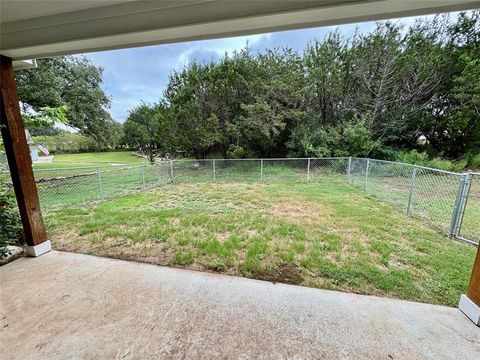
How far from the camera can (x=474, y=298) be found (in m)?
1.57

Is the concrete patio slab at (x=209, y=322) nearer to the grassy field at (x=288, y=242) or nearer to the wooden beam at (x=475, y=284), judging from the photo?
the wooden beam at (x=475, y=284)

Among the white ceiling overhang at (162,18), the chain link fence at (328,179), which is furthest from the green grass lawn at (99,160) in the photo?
the white ceiling overhang at (162,18)

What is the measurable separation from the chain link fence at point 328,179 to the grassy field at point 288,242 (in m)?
0.54

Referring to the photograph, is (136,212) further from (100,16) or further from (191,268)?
(100,16)

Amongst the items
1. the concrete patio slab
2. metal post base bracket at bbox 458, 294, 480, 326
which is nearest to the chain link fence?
metal post base bracket at bbox 458, 294, 480, 326

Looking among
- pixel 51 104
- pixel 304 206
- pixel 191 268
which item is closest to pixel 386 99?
pixel 304 206

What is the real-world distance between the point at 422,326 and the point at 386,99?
1108 centimetres

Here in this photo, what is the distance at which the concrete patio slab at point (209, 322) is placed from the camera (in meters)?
1.35

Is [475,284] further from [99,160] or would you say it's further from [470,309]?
[99,160]

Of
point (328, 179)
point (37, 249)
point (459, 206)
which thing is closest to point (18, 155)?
point (37, 249)

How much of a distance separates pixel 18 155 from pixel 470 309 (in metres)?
4.39

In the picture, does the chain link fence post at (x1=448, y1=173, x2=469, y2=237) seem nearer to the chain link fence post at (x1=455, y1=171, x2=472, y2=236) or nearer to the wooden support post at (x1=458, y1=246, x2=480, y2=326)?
the chain link fence post at (x1=455, y1=171, x2=472, y2=236)

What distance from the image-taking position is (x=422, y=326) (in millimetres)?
1529

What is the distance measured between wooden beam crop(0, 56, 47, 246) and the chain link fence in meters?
0.94
